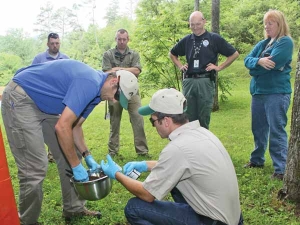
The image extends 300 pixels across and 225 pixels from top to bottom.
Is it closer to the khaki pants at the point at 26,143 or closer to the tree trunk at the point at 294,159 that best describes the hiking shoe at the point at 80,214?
the khaki pants at the point at 26,143

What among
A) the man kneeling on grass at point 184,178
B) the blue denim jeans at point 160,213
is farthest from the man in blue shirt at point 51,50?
the blue denim jeans at point 160,213

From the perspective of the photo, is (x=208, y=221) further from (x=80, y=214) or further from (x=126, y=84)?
(x=80, y=214)

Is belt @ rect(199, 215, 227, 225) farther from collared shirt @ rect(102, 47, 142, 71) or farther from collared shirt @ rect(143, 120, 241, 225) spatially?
collared shirt @ rect(102, 47, 142, 71)

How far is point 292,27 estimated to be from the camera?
858 inches

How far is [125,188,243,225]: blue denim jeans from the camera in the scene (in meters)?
Answer: 2.53

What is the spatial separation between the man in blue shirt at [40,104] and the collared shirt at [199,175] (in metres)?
0.77

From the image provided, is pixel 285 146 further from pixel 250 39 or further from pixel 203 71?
pixel 250 39

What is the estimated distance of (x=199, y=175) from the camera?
2336 mm

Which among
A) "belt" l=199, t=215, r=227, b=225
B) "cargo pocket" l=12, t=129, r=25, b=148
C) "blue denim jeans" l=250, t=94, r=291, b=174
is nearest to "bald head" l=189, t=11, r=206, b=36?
"blue denim jeans" l=250, t=94, r=291, b=174

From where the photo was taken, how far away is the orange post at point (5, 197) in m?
2.36

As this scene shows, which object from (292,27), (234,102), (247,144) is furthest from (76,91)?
(292,27)

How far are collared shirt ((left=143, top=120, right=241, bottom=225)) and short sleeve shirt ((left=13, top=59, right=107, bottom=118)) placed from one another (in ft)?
2.68

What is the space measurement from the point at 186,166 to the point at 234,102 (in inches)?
454

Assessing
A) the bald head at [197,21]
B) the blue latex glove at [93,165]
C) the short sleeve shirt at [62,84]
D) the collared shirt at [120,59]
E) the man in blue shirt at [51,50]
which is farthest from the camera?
the collared shirt at [120,59]
